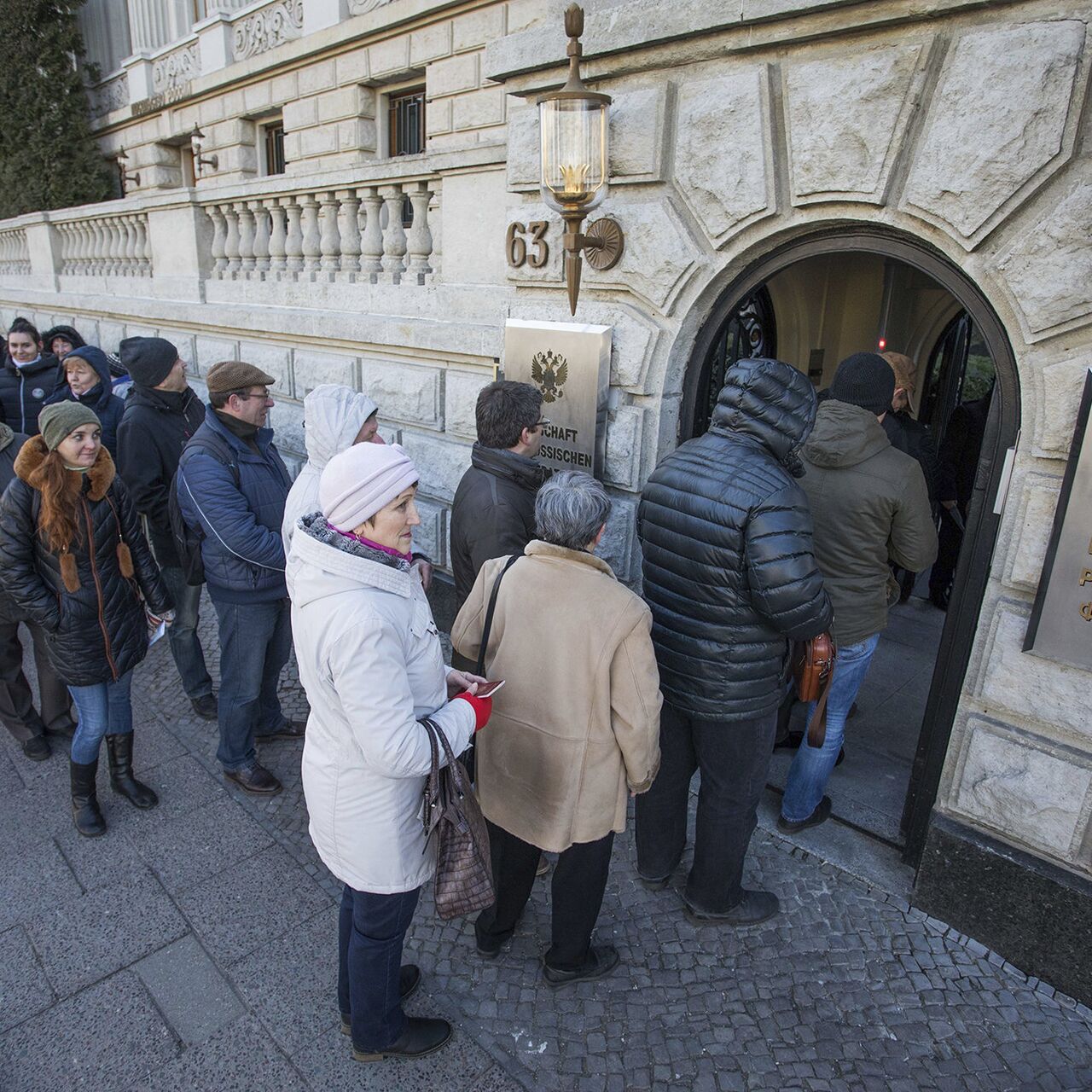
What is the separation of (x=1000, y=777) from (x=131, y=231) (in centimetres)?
893

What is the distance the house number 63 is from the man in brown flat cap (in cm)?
140

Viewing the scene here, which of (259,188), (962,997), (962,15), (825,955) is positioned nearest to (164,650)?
(259,188)

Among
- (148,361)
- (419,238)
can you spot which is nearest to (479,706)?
(148,361)

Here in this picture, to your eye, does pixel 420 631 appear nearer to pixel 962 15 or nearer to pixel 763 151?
pixel 763 151

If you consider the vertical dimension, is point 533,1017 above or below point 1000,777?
below

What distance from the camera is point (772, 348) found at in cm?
513

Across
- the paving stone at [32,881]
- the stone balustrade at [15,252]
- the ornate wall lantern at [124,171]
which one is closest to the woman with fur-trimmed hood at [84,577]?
the paving stone at [32,881]

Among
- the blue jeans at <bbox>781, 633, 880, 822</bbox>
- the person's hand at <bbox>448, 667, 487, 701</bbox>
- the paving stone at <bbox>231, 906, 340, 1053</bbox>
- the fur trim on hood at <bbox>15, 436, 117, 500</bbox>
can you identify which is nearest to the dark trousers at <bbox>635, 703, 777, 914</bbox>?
the blue jeans at <bbox>781, 633, 880, 822</bbox>

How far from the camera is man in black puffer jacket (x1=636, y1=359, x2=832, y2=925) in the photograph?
8.31 ft

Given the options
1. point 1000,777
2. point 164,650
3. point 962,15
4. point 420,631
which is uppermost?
point 962,15

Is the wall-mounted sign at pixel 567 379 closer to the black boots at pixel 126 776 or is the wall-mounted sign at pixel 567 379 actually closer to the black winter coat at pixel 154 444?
the black winter coat at pixel 154 444

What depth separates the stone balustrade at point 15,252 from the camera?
10.8m

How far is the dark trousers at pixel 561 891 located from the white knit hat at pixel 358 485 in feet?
4.27

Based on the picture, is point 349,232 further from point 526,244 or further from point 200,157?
point 200,157
